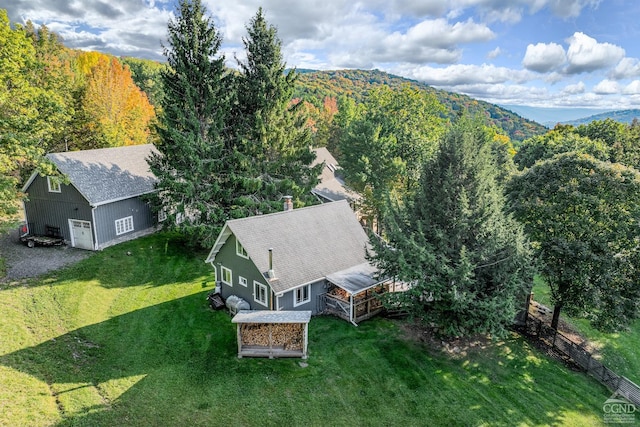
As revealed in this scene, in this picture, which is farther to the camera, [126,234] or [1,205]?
[126,234]

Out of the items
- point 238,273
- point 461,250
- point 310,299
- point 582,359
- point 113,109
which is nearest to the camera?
point 461,250

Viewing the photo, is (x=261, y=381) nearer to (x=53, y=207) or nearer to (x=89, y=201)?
(x=89, y=201)

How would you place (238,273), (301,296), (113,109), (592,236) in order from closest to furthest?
1. (592,236)
2. (301,296)
3. (238,273)
4. (113,109)

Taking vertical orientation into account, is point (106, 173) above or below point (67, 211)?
above

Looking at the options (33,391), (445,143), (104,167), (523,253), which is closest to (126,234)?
(104,167)

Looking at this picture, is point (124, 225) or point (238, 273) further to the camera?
point (124, 225)

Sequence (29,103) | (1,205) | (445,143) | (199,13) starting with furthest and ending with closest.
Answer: (199,13), (29,103), (1,205), (445,143)

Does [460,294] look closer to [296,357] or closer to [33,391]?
[296,357]

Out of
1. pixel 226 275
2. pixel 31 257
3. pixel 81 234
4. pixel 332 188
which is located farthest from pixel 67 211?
pixel 332 188

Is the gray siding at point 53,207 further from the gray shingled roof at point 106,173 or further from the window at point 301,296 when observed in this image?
the window at point 301,296
